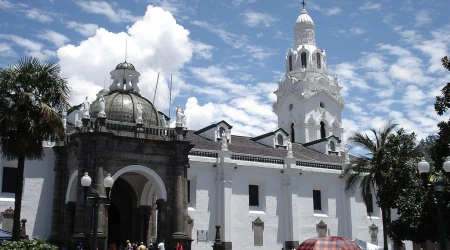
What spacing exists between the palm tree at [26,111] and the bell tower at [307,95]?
36.3 meters

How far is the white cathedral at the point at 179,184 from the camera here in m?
32.5

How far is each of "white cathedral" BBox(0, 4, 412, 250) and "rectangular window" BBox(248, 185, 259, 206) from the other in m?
0.08

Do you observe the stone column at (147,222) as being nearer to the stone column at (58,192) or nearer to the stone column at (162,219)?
the stone column at (162,219)

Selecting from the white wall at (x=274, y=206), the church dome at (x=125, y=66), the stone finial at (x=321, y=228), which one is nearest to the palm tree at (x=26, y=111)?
the church dome at (x=125, y=66)

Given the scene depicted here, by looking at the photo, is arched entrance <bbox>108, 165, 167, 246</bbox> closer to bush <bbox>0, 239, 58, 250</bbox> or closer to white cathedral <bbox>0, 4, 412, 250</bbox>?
A: white cathedral <bbox>0, 4, 412, 250</bbox>

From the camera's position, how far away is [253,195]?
4262 cm

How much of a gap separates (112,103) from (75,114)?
610cm

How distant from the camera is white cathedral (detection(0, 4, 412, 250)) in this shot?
3247cm

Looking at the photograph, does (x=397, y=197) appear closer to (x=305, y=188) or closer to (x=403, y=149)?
→ (x=403, y=149)

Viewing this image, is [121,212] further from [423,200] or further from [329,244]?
[329,244]

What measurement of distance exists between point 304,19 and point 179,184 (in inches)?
1371

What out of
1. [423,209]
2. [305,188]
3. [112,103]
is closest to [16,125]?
[112,103]

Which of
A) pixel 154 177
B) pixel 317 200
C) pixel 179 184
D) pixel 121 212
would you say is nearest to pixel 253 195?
pixel 317 200

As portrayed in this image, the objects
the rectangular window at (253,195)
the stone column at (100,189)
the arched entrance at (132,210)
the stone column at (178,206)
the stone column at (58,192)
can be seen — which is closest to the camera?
the stone column at (100,189)
